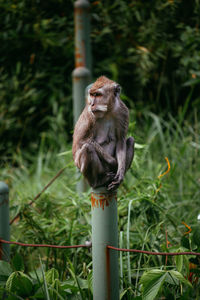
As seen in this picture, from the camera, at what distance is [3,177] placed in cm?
328

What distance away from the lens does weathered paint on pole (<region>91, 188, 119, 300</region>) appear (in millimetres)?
1467

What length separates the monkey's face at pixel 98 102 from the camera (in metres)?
1.39

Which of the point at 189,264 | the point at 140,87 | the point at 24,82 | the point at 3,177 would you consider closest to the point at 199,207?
the point at 189,264

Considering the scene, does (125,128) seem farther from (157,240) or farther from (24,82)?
(24,82)

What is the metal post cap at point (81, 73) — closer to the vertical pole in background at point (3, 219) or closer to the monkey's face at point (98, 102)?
the vertical pole in background at point (3, 219)

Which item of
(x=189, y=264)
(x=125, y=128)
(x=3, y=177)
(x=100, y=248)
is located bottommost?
(x=189, y=264)

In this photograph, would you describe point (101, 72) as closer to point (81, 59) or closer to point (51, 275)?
point (81, 59)

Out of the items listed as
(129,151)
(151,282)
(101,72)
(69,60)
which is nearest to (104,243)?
(151,282)

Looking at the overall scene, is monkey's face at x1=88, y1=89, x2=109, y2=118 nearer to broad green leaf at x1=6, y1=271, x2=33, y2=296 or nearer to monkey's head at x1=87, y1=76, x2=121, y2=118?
monkey's head at x1=87, y1=76, x2=121, y2=118

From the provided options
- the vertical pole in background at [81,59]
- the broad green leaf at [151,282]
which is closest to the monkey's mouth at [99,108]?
the broad green leaf at [151,282]

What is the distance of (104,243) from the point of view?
1490mm

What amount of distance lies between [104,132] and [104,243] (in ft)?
1.35

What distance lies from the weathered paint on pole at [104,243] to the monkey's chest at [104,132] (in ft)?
0.58

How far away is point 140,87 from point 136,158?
1899 mm
